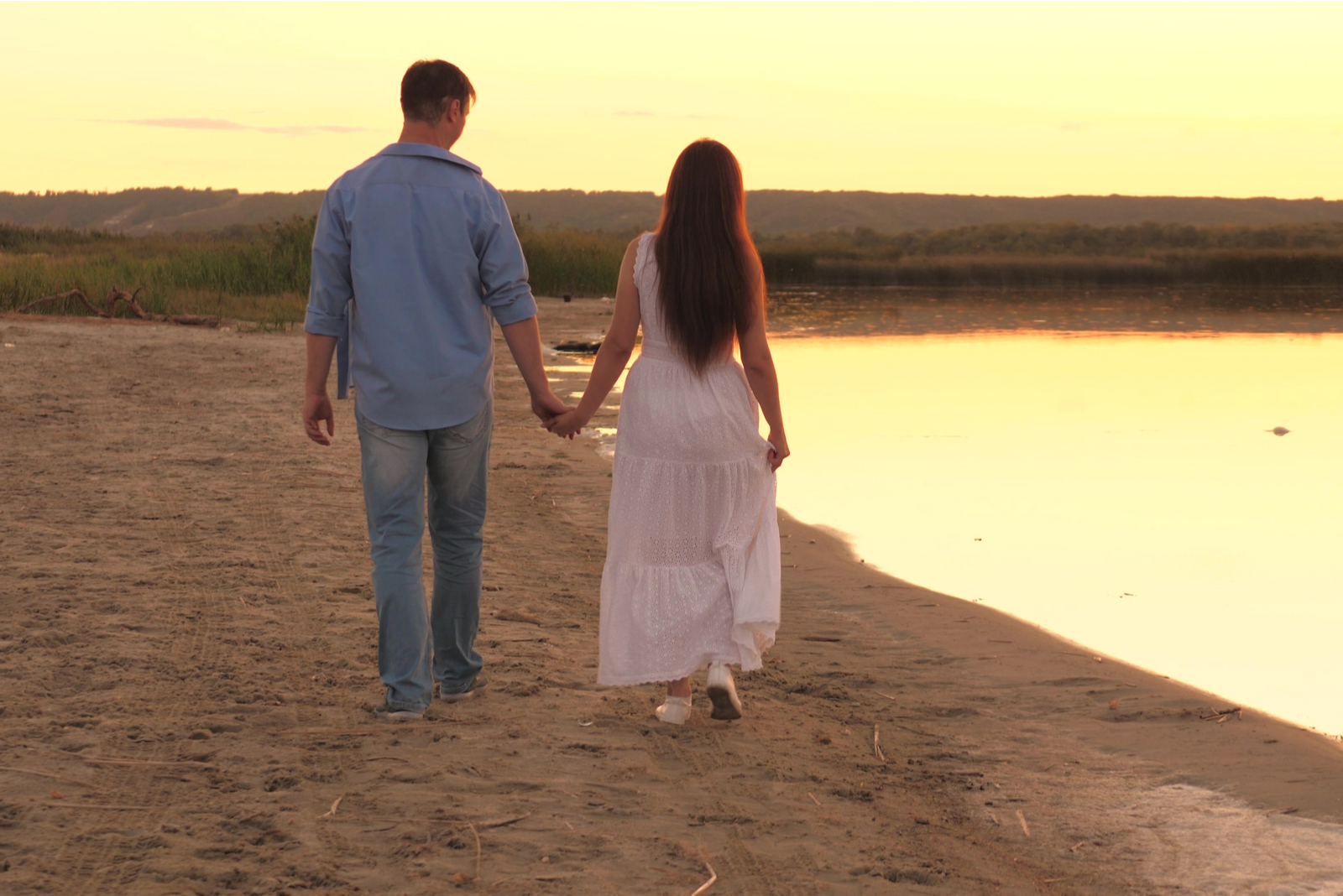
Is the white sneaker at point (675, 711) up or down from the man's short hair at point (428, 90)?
down

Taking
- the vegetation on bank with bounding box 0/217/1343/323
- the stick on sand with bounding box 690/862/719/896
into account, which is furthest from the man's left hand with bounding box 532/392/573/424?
the vegetation on bank with bounding box 0/217/1343/323

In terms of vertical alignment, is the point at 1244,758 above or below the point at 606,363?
below

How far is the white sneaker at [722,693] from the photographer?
12.6 feet

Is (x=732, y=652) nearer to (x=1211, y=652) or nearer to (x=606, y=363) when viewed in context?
(x=606, y=363)

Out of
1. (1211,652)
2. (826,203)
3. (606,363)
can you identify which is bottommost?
(1211,652)

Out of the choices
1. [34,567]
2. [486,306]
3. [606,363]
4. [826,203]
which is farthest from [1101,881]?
[826,203]

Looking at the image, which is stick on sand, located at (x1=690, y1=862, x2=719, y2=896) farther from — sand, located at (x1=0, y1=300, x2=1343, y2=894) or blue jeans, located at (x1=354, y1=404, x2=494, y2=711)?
blue jeans, located at (x1=354, y1=404, x2=494, y2=711)

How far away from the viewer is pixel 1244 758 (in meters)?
3.80

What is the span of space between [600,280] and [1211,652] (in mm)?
25481

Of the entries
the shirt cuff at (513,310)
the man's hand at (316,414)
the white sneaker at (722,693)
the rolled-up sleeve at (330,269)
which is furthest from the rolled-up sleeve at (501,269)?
the white sneaker at (722,693)

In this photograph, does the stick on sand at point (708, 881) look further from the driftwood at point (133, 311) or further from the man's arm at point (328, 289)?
the driftwood at point (133, 311)

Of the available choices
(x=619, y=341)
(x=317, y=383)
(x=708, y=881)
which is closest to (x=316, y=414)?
(x=317, y=383)

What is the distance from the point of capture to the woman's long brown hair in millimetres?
3697

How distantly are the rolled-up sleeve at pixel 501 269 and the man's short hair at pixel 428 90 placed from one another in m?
0.28
